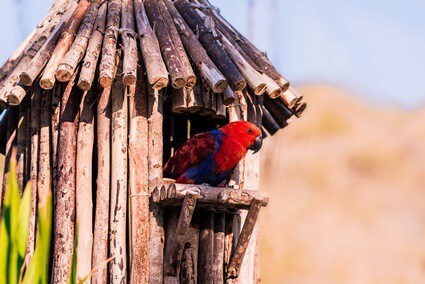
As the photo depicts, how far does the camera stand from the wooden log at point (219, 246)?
8860mm

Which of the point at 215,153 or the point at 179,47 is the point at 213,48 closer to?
the point at 179,47

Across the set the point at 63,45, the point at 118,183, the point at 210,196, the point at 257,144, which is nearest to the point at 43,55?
the point at 63,45

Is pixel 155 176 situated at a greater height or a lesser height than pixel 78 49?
lesser

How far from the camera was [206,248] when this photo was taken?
29.2 feet

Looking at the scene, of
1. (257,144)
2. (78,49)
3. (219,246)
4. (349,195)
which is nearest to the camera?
(78,49)

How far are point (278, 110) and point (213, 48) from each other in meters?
1.53

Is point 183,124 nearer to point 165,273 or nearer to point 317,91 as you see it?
point 165,273

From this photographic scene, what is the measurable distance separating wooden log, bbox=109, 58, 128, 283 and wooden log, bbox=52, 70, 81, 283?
361mm

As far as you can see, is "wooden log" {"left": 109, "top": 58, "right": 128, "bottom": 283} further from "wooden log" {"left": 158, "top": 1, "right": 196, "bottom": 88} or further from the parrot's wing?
the parrot's wing

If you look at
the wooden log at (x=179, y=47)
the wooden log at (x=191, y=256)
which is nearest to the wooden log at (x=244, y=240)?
the wooden log at (x=191, y=256)

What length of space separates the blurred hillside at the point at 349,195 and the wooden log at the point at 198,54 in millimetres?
18591

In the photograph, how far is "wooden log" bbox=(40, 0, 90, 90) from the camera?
835 centimetres

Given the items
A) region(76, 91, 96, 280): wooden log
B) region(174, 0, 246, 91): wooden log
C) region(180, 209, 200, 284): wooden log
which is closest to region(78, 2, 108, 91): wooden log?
region(76, 91, 96, 280): wooden log

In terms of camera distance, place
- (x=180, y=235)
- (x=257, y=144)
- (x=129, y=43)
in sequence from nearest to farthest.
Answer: (x=180, y=235)
(x=129, y=43)
(x=257, y=144)
